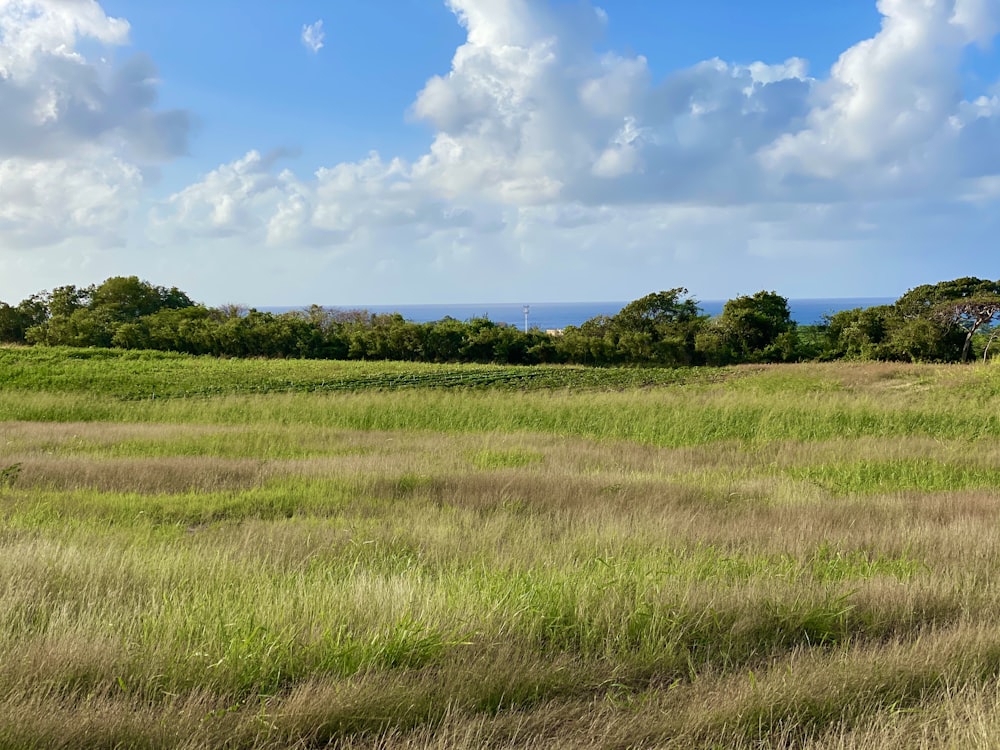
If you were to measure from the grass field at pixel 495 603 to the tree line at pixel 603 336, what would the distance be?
1619 inches

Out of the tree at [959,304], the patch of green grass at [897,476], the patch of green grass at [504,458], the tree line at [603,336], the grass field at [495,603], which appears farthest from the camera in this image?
Answer: the tree line at [603,336]

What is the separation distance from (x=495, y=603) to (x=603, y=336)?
5226cm

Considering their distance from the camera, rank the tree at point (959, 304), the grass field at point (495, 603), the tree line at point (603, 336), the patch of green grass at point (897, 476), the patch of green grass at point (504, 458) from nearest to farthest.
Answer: the grass field at point (495, 603) → the patch of green grass at point (897, 476) → the patch of green grass at point (504, 458) → the tree at point (959, 304) → the tree line at point (603, 336)

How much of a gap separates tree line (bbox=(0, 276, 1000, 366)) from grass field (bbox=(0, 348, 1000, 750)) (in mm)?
41128

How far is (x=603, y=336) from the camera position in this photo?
2190 inches

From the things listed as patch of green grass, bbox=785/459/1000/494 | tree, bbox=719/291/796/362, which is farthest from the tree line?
patch of green grass, bbox=785/459/1000/494

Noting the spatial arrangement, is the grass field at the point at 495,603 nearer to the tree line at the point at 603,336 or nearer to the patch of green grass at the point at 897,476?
the patch of green grass at the point at 897,476

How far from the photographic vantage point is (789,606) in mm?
4410

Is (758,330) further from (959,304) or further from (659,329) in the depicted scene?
(959,304)

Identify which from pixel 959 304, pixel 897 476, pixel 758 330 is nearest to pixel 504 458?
pixel 897 476

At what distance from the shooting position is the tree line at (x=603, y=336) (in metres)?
51.2

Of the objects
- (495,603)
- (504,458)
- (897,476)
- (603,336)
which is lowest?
(897,476)

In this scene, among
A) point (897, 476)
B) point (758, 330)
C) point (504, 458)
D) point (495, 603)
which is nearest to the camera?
point (495, 603)

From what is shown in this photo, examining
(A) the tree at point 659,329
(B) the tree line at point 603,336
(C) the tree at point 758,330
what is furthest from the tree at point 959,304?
(A) the tree at point 659,329
